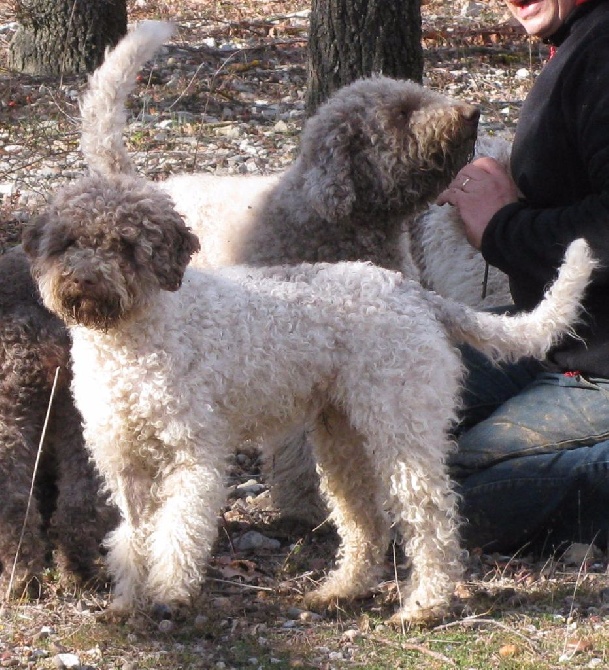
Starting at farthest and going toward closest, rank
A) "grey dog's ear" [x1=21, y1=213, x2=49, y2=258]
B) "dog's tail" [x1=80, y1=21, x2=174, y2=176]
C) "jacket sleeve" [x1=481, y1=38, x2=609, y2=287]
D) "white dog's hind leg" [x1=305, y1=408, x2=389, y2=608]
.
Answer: "dog's tail" [x1=80, y1=21, x2=174, y2=176]
"jacket sleeve" [x1=481, y1=38, x2=609, y2=287]
"white dog's hind leg" [x1=305, y1=408, x2=389, y2=608]
"grey dog's ear" [x1=21, y1=213, x2=49, y2=258]

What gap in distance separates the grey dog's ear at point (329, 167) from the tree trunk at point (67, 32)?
5.65 metres

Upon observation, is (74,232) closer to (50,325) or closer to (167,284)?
(167,284)

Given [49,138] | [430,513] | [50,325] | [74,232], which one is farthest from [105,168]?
[49,138]

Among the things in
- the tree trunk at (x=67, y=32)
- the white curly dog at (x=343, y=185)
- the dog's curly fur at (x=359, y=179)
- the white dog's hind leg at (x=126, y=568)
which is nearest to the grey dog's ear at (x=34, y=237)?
the white dog's hind leg at (x=126, y=568)

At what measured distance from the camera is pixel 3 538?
4.10m

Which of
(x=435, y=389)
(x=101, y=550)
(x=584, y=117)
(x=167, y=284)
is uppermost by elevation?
(x=584, y=117)

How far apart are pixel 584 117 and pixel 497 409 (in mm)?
1356

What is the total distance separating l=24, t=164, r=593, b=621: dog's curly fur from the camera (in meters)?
3.62

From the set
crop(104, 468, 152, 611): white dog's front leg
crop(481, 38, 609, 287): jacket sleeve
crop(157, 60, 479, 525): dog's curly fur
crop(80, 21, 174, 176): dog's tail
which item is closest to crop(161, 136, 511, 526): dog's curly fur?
crop(157, 60, 479, 525): dog's curly fur

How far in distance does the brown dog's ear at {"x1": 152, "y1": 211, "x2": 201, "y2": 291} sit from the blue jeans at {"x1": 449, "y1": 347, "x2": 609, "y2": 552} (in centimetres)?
178

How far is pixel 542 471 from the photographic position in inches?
187

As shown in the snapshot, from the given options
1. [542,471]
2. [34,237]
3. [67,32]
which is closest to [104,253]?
[34,237]

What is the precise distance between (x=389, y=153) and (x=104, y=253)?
5.90 feet

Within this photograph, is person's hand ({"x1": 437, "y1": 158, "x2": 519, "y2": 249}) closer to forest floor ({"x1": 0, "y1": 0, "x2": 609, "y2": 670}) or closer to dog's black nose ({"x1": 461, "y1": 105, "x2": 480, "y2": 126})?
dog's black nose ({"x1": 461, "y1": 105, "x2": 480, "y2": 126})
